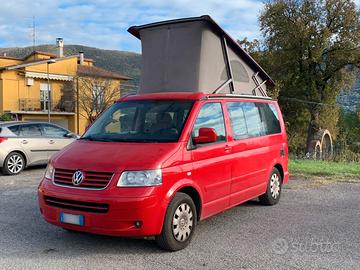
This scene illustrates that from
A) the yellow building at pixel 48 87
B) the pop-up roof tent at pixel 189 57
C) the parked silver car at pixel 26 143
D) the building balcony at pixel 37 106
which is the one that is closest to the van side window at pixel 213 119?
the pop-up roof tent at pixel 189 57

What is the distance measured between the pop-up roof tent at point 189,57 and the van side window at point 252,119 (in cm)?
133

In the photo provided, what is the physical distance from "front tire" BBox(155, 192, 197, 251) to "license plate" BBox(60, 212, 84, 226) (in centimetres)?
88

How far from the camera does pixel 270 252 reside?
523 cm

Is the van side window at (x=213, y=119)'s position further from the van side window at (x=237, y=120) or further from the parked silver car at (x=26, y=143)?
the parked silver car at (x=26, y=143)

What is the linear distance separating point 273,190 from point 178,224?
298 centimetres

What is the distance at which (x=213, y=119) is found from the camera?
618 centimetres

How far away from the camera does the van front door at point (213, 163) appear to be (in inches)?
224

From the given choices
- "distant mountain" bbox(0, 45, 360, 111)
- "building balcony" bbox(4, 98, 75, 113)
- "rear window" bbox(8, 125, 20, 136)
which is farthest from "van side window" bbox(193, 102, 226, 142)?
"distant mountain" bbox(0, 45, 360, 111)

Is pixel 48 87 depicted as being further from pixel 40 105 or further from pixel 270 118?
pixel 270 118

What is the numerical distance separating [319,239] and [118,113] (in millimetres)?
3191

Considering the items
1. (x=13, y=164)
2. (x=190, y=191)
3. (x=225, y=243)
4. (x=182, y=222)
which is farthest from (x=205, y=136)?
(x=13, y=164)

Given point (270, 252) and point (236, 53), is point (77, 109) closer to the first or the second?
point (236, 53)

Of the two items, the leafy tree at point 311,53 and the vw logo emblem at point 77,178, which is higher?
the leafy tree at point 311,53

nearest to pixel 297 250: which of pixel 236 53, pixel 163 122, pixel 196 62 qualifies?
pixel 163 122
